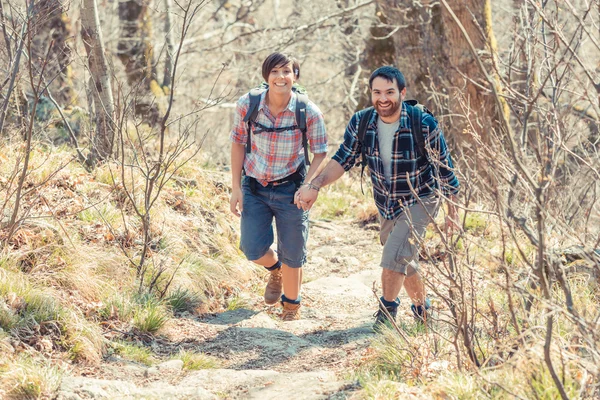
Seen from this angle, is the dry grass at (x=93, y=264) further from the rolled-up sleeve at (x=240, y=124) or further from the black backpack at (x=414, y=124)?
the black backpack at (x=414, y=124)

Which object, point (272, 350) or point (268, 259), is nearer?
point (272, 350)

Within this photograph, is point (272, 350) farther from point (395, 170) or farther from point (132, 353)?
point (395, 170)

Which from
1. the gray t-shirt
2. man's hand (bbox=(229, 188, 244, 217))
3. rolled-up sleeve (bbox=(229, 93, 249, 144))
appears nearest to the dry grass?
man's hand (bbox=(229, 188, 244, 217))

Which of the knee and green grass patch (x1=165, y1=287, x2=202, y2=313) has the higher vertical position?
the knee

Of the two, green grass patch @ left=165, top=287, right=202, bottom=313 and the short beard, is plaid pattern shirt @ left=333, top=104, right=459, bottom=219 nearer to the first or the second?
the short beard

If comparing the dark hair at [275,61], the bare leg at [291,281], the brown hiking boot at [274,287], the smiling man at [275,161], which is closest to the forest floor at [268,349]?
the brown hiking boot at [274,287]

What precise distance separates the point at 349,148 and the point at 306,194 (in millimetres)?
479

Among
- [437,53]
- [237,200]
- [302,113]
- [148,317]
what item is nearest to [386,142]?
[302,113]

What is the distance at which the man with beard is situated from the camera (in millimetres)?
5254

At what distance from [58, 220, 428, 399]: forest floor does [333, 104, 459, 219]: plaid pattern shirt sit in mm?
895

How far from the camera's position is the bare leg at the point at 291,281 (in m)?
6.25

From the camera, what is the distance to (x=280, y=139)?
19.4 ft

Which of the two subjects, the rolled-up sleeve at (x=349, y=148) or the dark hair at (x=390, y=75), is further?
the rolled-up sleeve at (x=349, y=148)

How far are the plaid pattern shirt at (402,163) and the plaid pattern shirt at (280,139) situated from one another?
356mm
